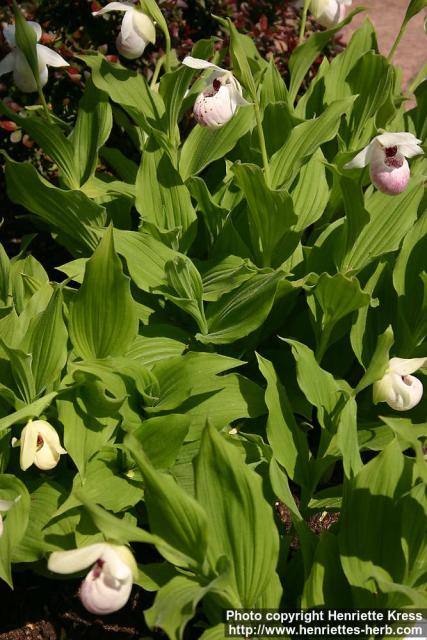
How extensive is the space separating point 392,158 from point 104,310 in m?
0.78

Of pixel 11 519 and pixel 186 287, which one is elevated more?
pixel 186 287

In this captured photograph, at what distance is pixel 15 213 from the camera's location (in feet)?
8.76

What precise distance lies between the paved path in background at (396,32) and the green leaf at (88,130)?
2562 millimetres

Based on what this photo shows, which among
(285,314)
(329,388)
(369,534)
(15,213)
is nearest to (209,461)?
(369,534)

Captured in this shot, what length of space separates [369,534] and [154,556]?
0.73m

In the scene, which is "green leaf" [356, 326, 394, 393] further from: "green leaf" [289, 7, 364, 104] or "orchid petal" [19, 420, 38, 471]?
"green leaf" [289, 7, 364, 104]

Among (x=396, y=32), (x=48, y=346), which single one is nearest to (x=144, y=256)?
(x=48, y=346)

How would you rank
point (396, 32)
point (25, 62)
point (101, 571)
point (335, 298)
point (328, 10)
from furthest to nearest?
point (396, 32)
point (328, 10)
point (25, 62)
point (335, 298)
point (101, 571)

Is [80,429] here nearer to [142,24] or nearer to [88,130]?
[88,130]

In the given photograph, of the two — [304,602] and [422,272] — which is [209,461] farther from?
[422,272]

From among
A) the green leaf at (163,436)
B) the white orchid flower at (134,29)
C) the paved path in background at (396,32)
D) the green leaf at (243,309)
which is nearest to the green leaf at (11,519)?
→ the green leaf at (163,436)

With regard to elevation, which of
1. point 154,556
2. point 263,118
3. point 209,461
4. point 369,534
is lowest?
point 154,556

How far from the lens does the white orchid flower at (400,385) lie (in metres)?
1.58

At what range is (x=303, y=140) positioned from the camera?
6.77 ft
